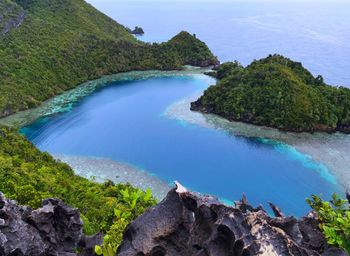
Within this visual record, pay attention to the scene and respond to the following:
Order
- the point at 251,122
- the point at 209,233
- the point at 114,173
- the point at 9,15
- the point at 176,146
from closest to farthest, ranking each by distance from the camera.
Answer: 1. the point at 209,233
2. the point at 114,173
3. the point at 176,146
4. the point at 251,122
5. the point at 9,15

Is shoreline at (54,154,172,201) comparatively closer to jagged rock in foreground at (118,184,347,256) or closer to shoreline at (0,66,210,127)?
shoreline at (0,66,210,127)

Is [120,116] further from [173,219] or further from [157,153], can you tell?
[173,219]

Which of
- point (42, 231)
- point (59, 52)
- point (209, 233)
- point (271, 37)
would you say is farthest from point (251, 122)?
point (271, 37)

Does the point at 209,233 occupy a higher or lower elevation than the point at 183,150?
higher

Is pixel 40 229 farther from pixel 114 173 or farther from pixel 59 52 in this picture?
pixel 59 52

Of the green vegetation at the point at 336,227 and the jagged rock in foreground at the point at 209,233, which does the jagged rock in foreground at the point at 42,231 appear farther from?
the green vegetation at the point at 336,227

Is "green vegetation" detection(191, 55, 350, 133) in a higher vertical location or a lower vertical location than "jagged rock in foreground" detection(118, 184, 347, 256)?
lower

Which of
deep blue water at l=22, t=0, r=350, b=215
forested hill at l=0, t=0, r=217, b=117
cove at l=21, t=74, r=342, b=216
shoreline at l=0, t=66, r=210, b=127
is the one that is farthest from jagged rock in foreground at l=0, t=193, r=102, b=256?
forested hill at l=0, t=0, r=217, b=117
